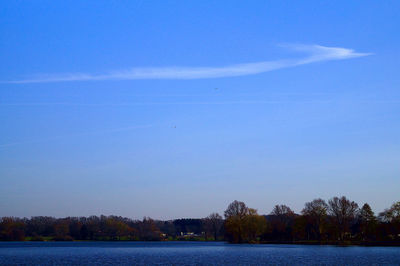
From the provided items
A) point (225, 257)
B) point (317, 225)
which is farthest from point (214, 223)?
point (225, 257)

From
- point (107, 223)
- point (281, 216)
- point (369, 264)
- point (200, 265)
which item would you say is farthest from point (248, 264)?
point (107, 223)

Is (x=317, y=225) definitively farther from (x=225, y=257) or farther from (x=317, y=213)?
(x=225, y=257)

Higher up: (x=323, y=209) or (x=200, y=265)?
(x=323, y=209)

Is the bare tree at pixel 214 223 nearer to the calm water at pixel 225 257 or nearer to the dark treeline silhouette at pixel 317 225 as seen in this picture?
the dark treeline silhouette at pixel 317 225

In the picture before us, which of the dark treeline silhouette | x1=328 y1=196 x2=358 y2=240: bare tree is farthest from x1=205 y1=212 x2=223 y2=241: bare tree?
x1=328 y1=196 x2=358 y2=240: bare tree

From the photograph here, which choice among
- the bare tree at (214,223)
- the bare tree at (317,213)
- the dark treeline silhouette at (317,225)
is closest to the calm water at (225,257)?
the dark treeline silhouette at (317,225)

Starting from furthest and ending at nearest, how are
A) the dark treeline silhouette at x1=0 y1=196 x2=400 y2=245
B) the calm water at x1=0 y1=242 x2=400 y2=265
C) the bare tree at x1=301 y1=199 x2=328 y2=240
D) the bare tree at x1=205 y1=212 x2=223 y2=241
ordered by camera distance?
the bare tree at x1=205 y1=212 x2=223 y2=241 → the bare tree at x1=301 y1=199 x2=328 y2=240 → the dark treeline silhouette at x1=0 y1=196 x2=400 y2=245 → the calm water at x1=0 y1=242 x2=400 y2=265

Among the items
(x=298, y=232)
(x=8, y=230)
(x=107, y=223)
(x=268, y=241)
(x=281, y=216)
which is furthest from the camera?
(x=107, y=223)

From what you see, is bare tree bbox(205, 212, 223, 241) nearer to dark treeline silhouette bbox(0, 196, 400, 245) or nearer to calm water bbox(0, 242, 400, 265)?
dark treeline silhouette bbox(0, 196, 400, 245)

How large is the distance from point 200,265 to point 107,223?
141m

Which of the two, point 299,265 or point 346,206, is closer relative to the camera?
point 299,265

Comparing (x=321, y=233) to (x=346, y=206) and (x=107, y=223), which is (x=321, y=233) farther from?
(x=107, y=223)

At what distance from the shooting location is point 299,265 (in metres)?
48.2

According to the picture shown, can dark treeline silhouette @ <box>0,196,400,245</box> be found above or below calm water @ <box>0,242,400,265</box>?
above
